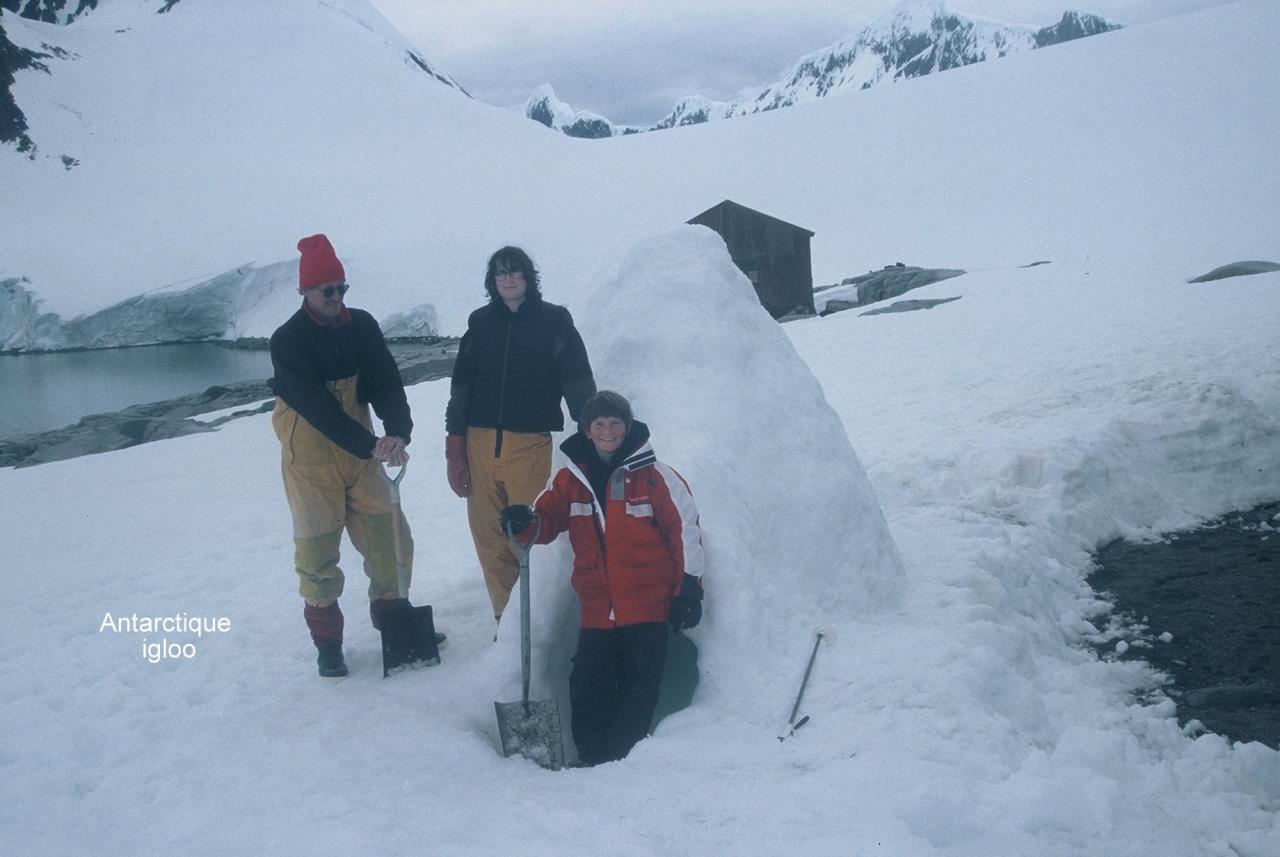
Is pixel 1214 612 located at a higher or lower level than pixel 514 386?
lower

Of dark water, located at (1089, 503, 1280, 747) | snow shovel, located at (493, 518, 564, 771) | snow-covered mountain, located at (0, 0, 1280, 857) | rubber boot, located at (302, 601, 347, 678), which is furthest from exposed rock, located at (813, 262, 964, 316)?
snow shovel, located at (493, 518, 564, 771)

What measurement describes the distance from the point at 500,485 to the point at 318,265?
3.53ft

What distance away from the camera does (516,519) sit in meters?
3.05

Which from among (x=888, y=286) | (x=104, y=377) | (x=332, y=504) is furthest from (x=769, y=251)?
(x=104, y=377)

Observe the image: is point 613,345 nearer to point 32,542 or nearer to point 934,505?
point 934,505

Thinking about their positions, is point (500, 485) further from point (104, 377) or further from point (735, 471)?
point (104, 377)

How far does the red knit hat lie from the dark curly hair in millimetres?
542

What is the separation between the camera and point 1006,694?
2.94 meters

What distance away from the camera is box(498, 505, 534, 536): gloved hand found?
9.99 ft

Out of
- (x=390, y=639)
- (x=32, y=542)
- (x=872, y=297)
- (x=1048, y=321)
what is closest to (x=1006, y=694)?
(x=390, y=639)

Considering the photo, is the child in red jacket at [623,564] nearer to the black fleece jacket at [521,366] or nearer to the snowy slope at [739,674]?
the snowy slope at [739,674]

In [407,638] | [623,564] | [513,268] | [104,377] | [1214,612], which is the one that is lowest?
[1214,612]

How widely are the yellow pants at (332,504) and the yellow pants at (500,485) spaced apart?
12.4 inches

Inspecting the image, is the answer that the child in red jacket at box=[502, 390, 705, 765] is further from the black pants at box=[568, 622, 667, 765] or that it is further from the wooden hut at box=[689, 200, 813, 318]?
the wooden hut at box=[689, 200, 813, 318]
